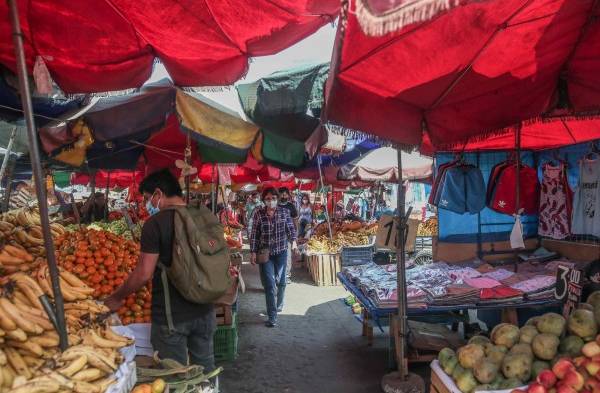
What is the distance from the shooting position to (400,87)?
3602 mm

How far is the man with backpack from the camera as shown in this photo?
3.06 meters

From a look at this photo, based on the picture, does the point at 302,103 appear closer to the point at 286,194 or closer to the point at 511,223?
the point at 511,223

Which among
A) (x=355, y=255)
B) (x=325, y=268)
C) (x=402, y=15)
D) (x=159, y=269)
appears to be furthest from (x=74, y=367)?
(x=355, y=255)

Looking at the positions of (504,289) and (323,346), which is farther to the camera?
(323,346)

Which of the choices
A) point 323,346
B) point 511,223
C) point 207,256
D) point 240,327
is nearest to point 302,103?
point 207,256

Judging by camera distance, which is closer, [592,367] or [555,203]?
[592,367]

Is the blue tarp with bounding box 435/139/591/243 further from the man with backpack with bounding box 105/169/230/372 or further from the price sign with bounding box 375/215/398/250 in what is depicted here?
the man with backpack with bounding box 105/169/230/372

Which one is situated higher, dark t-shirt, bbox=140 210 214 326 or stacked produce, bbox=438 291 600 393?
dark t-shirt, bbox=140 210 214 326

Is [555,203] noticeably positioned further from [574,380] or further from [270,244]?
[574,380]

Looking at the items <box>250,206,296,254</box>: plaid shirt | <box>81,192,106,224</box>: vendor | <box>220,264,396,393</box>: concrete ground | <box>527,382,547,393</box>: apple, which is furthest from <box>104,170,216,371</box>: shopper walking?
<box>81,192,106,224</box>: vendor

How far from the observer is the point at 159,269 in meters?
3.22

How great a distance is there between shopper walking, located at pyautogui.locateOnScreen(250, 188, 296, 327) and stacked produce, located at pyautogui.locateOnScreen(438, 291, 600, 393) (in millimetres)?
3980

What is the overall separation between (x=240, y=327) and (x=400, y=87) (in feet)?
16.1

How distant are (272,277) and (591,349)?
497 cm
